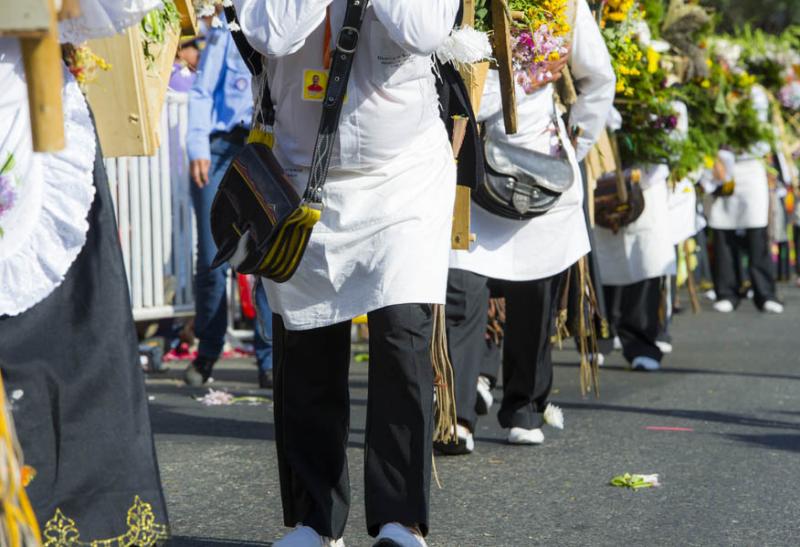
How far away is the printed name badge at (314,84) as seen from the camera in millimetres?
4023


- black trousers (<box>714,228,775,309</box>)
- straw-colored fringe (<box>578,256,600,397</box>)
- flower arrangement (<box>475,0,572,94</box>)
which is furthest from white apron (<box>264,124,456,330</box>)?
black trousers (<box>714,228,775,309</box>)

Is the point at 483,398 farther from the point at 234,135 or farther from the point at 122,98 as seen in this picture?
the point at 122,98

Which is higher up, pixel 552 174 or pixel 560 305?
pixel 552 174

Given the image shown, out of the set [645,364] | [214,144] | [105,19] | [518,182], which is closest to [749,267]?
[645,364]

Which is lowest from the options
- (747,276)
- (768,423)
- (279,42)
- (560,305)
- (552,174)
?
→ (747,276)

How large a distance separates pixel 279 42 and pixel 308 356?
2.92 ft

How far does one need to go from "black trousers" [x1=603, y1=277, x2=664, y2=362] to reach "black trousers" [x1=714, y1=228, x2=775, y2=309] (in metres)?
4.27

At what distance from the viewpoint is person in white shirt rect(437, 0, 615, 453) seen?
589 cm

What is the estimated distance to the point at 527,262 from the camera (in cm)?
603

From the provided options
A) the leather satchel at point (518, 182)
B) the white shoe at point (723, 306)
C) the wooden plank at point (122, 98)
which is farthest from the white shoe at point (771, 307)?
the wooden plank at point (122, 98)

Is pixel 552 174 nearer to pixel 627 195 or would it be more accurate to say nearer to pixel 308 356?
pixel 308 356

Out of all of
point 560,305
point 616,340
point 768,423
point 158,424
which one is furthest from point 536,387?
point 616,340

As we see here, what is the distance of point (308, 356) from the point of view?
4.19 metres

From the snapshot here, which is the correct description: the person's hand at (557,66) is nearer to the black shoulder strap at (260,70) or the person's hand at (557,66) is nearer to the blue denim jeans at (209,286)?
the black shoulder strap at (260,70)
